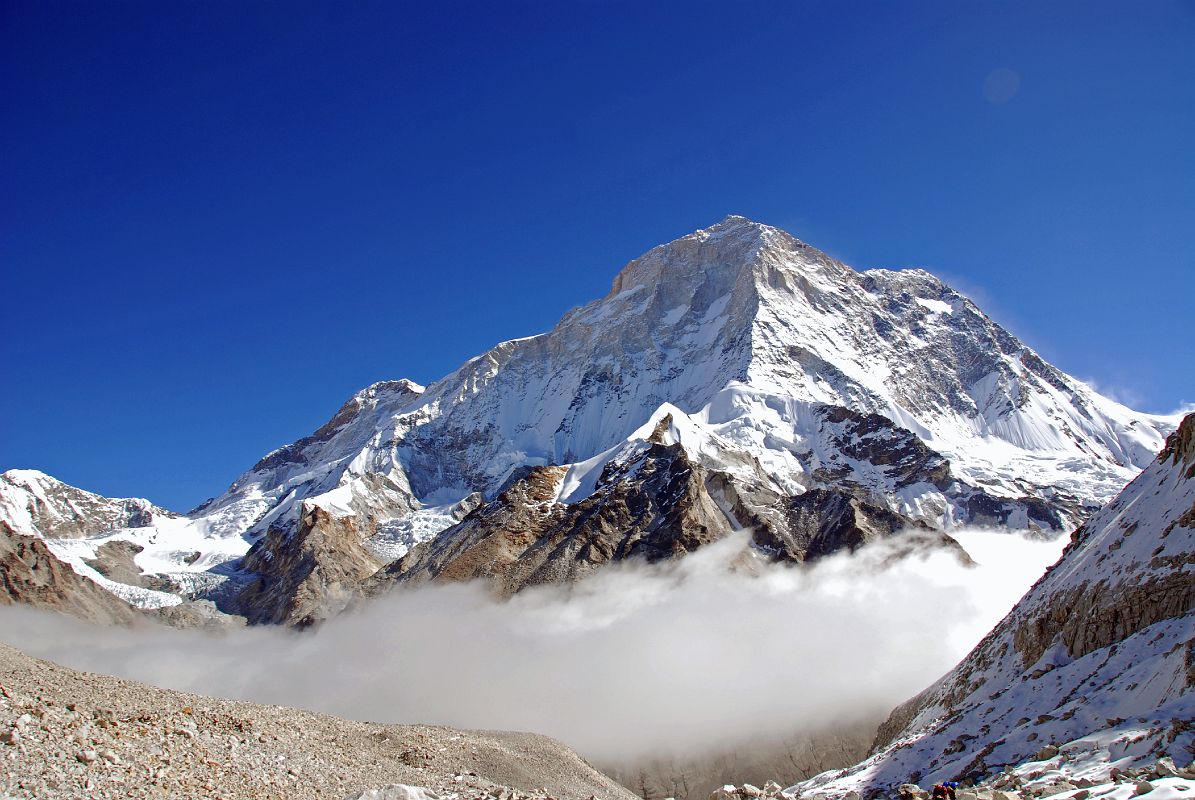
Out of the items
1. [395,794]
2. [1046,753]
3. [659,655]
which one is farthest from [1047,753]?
[659,655]

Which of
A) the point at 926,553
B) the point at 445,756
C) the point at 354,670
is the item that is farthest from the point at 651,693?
the point at 445,756

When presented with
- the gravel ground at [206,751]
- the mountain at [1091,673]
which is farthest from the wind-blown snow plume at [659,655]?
the gravel ground at [206,751]

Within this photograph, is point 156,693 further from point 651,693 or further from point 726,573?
point 726,573

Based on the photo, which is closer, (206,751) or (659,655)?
(206,751)

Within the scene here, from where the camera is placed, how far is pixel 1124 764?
99.5 ft

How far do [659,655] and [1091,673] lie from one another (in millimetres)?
133716

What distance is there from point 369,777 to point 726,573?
151012 mm

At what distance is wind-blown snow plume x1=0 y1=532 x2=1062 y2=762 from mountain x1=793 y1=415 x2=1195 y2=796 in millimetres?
88801

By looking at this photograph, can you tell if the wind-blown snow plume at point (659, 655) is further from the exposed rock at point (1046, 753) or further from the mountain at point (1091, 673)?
the exposed rock at point (1046, 753)

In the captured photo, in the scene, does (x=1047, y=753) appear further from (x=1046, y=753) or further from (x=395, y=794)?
(x=395, y=794)

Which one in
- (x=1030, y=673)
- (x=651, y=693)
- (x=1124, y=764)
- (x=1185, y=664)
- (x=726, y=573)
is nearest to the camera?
(x=1124, y=764)

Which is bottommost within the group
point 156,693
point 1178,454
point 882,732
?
point 882,732

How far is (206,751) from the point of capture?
3731 cm

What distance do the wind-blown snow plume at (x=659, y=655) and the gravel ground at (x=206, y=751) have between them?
3504 inches
